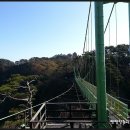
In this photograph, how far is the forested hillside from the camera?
75.0 feet

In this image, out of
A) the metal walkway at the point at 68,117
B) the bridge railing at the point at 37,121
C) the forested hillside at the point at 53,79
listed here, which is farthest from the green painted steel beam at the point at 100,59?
the forested hillside at the point at 53,79

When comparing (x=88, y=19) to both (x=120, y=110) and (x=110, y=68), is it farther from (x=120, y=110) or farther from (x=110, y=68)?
(x=110, y=68)

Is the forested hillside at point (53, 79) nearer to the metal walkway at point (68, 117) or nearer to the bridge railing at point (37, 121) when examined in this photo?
the metal walkway at point (68, 117)

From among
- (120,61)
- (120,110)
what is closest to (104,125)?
(120,110)

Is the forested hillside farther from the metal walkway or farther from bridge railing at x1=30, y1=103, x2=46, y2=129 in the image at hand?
bridge railing at x1=30, y1=103, x2=46, y2=129

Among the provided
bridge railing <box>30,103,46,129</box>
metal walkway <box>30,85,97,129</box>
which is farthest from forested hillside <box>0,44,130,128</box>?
bridge railing <box>30,103,46,129</box>

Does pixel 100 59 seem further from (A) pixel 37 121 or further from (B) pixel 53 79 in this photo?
(B) pixel 53 79

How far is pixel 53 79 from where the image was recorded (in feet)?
122

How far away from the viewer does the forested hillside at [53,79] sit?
2286 cm

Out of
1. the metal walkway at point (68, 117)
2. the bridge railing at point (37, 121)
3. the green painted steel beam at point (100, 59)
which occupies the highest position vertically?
the green painted steel beam at point (100, 59)

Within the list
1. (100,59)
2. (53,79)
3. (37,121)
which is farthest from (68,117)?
(53,79)

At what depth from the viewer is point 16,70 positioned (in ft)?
148

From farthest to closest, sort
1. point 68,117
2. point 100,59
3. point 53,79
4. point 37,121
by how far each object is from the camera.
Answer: point 53,79 → point 68,117 → point 100,59 → point 37,121

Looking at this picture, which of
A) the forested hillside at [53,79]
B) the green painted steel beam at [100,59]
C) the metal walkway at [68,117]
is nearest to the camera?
the green painted steel beam at [100,59]
